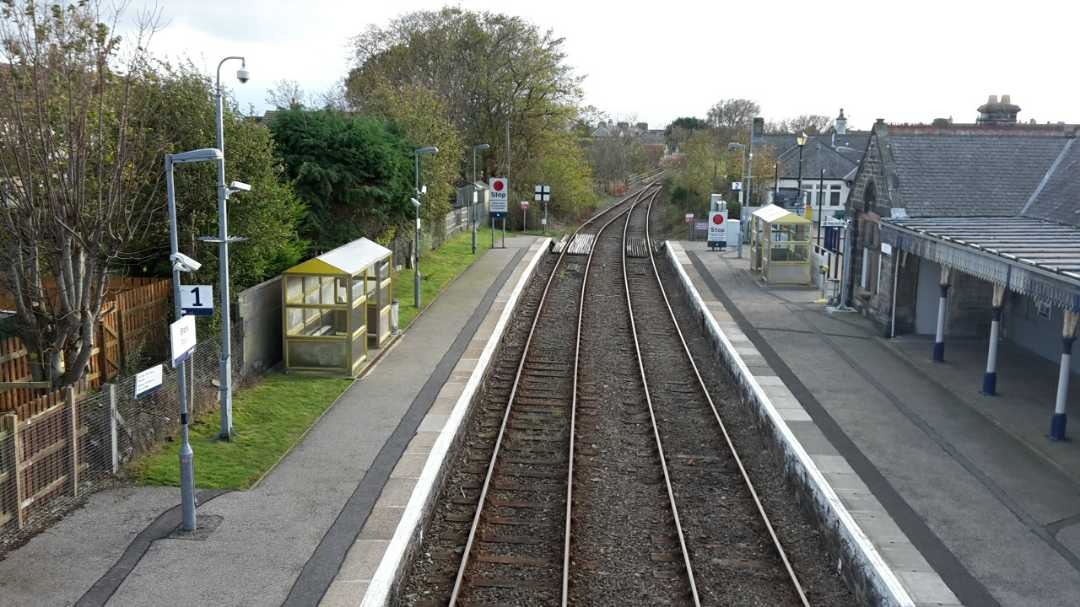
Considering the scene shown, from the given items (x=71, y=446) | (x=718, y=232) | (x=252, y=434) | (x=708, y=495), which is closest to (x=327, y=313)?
(x=252, y=434)

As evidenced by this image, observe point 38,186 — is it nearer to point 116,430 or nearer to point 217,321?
point 116,430

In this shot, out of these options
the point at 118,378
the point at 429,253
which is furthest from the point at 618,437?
the point at 429,253

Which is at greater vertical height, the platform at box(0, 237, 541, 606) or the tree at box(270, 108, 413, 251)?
the tree at box(270, 108, 413, 251)

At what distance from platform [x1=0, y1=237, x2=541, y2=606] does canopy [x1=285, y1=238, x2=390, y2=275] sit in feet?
9.95

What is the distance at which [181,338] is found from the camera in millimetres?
11258

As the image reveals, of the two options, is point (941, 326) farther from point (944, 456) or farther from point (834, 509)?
point (834, 509)

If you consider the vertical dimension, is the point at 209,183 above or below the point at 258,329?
above

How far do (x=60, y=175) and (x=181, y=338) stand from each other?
2.90 m

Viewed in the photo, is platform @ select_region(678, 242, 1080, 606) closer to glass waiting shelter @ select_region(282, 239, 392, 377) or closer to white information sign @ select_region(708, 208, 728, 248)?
glass waiting shelter @ select_region(282, 239, 392, 377)

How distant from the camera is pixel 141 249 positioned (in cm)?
1683

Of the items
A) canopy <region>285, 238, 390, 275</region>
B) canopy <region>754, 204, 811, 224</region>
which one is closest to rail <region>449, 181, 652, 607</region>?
canopy <region>285, 238, 390, 275</region>

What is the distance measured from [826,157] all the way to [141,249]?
47212 mm

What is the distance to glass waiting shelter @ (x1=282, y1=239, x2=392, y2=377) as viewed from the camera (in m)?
18.2

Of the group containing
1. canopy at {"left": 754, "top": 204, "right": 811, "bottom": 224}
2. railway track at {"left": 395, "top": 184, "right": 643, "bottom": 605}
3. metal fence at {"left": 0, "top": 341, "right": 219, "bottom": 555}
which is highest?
canopy at {"left": 754, "top": 204, "right": 811, "bottom": 224}
